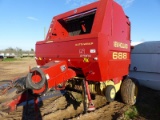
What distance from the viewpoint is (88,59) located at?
388 centimetres

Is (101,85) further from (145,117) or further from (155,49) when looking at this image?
(155,49)

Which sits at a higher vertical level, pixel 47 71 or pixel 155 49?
pixel 155 49

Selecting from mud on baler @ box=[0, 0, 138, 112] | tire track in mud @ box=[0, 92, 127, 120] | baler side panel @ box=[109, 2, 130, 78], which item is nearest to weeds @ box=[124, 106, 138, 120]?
tire track in mud @ box=[0, 92, 127, 120]

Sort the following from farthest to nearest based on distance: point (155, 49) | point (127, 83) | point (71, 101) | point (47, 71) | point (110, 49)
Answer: point (155, 49) → point (71, 101) → point (127, 83) → point (110, 49) → point (47, 71)

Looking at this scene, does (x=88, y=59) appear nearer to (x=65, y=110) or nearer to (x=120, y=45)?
(x=120, y=45)

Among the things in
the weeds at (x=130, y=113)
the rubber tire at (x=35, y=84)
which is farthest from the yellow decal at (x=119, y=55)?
the rubber tire at (x=35, y=84)

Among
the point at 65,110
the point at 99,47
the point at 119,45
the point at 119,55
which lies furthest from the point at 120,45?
the point at 65,110

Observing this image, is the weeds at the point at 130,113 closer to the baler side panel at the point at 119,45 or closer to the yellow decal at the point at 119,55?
the baler side panel at the point at 119,45

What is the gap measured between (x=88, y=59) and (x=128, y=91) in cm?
196

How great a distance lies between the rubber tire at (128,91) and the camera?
5117 mm

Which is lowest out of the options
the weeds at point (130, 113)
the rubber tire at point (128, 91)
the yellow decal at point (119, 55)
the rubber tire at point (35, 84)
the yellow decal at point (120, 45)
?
the weeds at point (130, 113)

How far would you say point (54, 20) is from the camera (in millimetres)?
5613

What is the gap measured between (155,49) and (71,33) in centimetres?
335

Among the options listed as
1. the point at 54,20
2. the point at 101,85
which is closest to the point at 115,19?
the point at 101,85
